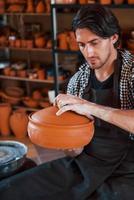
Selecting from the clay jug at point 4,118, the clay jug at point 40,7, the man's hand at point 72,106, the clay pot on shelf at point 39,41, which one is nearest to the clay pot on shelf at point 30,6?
the clay jug at point 40,7

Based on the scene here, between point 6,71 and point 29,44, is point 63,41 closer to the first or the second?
point 29,44

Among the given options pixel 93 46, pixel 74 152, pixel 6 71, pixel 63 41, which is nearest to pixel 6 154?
pixel 74 152

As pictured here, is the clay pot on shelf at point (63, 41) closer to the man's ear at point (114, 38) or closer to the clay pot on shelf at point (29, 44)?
the clay pot on shelf at point (29, 44)

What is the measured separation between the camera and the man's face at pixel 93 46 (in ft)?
4.86

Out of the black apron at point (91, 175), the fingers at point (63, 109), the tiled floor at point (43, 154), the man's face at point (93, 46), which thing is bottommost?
the tiled floor at point (43, 154)

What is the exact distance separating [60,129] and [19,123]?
2251 millimetres

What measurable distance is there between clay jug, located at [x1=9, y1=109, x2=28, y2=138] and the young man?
1.82 metres

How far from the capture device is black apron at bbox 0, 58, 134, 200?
1488 millimetres

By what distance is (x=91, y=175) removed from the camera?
1548 mm

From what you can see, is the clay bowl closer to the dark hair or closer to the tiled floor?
the dark hair

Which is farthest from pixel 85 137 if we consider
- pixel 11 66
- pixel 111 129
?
pixel 11 66

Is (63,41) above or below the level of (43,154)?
above

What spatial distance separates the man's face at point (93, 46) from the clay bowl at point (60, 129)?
0.27 m

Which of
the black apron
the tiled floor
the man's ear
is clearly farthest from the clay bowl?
the tiled floor
